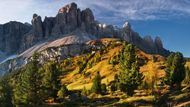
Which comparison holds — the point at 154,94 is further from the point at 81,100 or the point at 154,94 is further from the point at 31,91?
the point at 31,91

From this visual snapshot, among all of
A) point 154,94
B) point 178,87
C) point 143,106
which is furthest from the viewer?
point 178,87

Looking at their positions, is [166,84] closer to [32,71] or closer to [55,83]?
[55,83]

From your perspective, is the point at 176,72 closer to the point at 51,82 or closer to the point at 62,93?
the point at 62,93

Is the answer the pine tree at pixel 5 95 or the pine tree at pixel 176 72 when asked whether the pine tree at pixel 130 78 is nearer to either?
A: the pine tree at pixel 176 72

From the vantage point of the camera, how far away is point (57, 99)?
14150 cm

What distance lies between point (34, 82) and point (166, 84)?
49669 millimetres

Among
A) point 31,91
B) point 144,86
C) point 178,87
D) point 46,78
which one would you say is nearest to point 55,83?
point 46,78

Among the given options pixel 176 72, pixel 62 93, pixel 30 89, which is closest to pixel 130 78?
pixel 176 72

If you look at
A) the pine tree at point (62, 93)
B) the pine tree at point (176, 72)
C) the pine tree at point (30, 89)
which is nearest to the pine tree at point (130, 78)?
the pine tree at point (176, 72)

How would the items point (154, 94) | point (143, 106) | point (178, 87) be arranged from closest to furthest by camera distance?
point (143, 106)
point (154, 94)
point (178, 87)

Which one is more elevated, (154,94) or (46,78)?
(46,78)

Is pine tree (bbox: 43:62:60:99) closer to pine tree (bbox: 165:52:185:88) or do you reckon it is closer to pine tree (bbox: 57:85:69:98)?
pine tree (bbox: 57:85:69:98)

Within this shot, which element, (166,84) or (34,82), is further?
(166,84)

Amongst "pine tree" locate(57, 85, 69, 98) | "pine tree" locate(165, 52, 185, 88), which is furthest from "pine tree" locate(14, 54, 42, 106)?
"pine tree" locate(165, 52, 185, 88)
